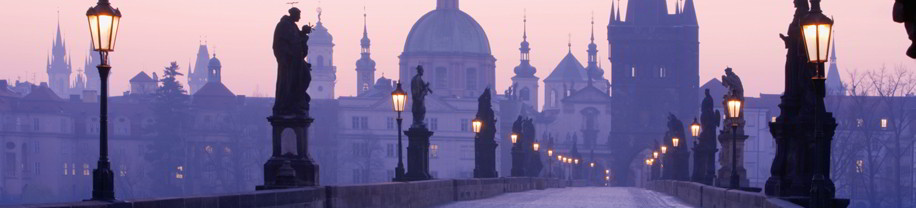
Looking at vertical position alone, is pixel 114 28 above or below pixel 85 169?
above

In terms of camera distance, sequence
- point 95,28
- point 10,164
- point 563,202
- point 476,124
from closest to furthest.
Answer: point 95,28
point 563,202
point 476,124
point 10,164

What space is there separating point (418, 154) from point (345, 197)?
14.9 m

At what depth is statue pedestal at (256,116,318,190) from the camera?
88.0 ft

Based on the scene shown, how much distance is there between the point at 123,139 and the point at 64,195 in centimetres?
1613

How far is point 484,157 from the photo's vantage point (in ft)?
201

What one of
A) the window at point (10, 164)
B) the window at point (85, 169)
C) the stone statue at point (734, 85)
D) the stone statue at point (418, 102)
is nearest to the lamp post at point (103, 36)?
the stone statue at point (418, 102)

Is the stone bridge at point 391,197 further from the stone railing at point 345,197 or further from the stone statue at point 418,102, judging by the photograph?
the stone statue at point 418,102

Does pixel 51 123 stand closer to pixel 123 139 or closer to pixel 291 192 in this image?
pixel 123 139

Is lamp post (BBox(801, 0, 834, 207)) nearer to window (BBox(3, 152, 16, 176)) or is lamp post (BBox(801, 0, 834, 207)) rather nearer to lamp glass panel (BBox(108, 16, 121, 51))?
lamp glass panel (BBox(108, 16, 121, 51))

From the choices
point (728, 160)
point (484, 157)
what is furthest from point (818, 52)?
point (484, 157)

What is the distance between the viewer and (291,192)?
23.6m

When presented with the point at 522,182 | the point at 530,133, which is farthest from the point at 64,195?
the point at 522,182

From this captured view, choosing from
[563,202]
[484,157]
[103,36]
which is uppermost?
[103,36]

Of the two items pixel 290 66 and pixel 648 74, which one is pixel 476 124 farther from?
pixel 648 74
